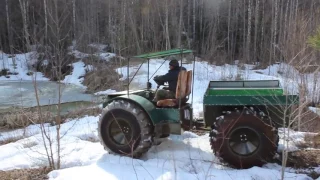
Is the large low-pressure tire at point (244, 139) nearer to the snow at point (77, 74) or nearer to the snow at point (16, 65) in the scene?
the snow at point (77, 74)

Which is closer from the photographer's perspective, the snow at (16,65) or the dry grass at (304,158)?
the dry grass at (304,158)

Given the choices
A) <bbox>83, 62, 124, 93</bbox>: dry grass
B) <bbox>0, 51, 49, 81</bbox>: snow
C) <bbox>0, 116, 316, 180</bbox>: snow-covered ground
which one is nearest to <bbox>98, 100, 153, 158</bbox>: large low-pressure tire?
<bbox>0, 116, 316, 180</bbox>: snow-covered ground

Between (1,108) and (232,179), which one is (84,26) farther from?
(232,179)

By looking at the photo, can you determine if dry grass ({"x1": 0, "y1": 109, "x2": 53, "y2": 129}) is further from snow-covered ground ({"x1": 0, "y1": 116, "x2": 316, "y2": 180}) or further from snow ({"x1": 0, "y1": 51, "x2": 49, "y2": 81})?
snow ({"x1": 0, "y1": 51, "x2": 49, "y2": 81})

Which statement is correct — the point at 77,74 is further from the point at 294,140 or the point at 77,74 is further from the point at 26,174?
the point at 294,140

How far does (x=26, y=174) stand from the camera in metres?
4.90

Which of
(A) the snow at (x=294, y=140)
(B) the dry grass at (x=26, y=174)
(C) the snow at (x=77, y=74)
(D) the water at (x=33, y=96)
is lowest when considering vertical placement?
(B) the dry grass at (x=26, y=174)

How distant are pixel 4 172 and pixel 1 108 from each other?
9.57m

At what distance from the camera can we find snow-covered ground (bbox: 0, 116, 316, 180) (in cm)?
441

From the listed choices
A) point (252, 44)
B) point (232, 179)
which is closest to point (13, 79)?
point (252, 44)

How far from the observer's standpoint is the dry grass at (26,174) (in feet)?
15.6

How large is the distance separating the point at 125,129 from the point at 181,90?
42.7 inches

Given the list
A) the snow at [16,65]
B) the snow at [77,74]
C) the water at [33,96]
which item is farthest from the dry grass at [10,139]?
the snow at [16,65]

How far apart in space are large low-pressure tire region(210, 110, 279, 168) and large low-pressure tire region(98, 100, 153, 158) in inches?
41.5
